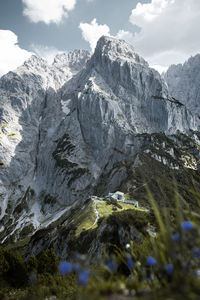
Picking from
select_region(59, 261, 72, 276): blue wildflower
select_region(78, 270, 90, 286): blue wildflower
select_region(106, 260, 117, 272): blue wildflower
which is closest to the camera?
select_region(78, 270, 90, 286): blue wildflower

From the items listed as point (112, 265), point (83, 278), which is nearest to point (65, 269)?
point (83, 278)

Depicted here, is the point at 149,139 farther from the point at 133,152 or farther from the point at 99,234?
the point at 99,234

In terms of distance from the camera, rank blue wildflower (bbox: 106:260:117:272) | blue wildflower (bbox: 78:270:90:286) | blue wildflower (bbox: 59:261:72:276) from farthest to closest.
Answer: blue wildflower (bbox: 106:260:117:272) < blue wildflower (bbox: 59:261:72:276) < blue wildflower (bbox: 78:270:90:286)

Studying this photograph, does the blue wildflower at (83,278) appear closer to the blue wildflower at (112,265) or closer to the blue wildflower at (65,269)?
the blue wildflower at (65,269)

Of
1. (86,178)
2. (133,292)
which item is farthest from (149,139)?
(133,292)

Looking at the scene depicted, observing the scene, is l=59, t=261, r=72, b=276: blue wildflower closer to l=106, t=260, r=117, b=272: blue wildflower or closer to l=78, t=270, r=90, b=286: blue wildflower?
l=78, t=270, r=90, b=286: blue wildflower

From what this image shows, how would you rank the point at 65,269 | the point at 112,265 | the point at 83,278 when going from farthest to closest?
the point at 112,265 < the point at 65,269 < the point at 83,278

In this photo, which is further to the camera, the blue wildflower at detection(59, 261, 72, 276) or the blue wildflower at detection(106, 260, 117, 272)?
the blue wildflower at detection(106, 260, 117, 272)

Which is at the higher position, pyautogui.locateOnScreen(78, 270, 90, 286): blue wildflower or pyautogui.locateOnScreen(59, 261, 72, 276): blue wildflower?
pyautogui.locateOnScreen(78, 270, 90, 286): blue wildflower

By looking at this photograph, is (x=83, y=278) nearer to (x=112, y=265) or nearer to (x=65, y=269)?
(x=65, y=269)

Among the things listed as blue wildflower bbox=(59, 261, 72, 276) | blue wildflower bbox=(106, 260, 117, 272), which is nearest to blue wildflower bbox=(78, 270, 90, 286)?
blue wildflower bbox=(59, 261, 72, 276)

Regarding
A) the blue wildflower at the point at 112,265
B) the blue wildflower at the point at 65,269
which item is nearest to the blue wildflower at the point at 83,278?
the blue wildflower at the point at 65,269

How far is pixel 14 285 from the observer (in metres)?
24.2

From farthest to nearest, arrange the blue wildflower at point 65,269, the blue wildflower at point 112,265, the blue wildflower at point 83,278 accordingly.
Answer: the blue wildflower at point 112,265 → the blue wildflower at point 65,269 → the blue wildflower at point 83,278
